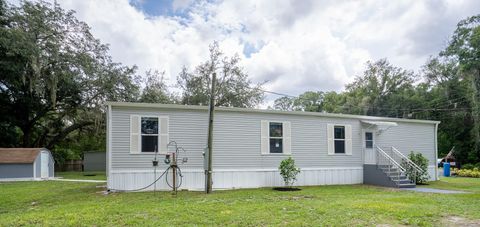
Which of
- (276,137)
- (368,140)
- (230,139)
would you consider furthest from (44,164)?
(368,140)

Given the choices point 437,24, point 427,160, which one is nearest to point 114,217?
point 427,160

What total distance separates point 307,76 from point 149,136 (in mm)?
17599

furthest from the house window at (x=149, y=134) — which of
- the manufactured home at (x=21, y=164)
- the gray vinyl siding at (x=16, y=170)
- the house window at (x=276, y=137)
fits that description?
the gray vinyl siding at (x=16, y=170)

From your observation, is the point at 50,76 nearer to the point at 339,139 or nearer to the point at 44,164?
the point at 44,164

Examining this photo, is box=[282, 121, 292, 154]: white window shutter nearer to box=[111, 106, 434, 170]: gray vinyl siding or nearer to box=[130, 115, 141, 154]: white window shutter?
box=[111, 106, 434, 170]: gray vinyl siding

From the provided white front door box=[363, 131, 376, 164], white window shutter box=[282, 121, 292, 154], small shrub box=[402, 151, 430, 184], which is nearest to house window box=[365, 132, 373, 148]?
white front door box=[363, 131, 376, 164]

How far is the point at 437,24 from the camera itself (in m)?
16.8

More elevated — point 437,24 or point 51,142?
point 437,24

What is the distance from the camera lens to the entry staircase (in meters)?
12.2

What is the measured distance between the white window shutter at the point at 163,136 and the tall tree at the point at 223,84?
15.0m

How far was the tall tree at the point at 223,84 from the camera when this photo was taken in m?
25.9

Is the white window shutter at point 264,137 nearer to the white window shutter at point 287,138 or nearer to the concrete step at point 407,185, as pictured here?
the white window shutter at point 287,138

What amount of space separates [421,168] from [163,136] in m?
9.72

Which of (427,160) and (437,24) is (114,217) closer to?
(427,160)
